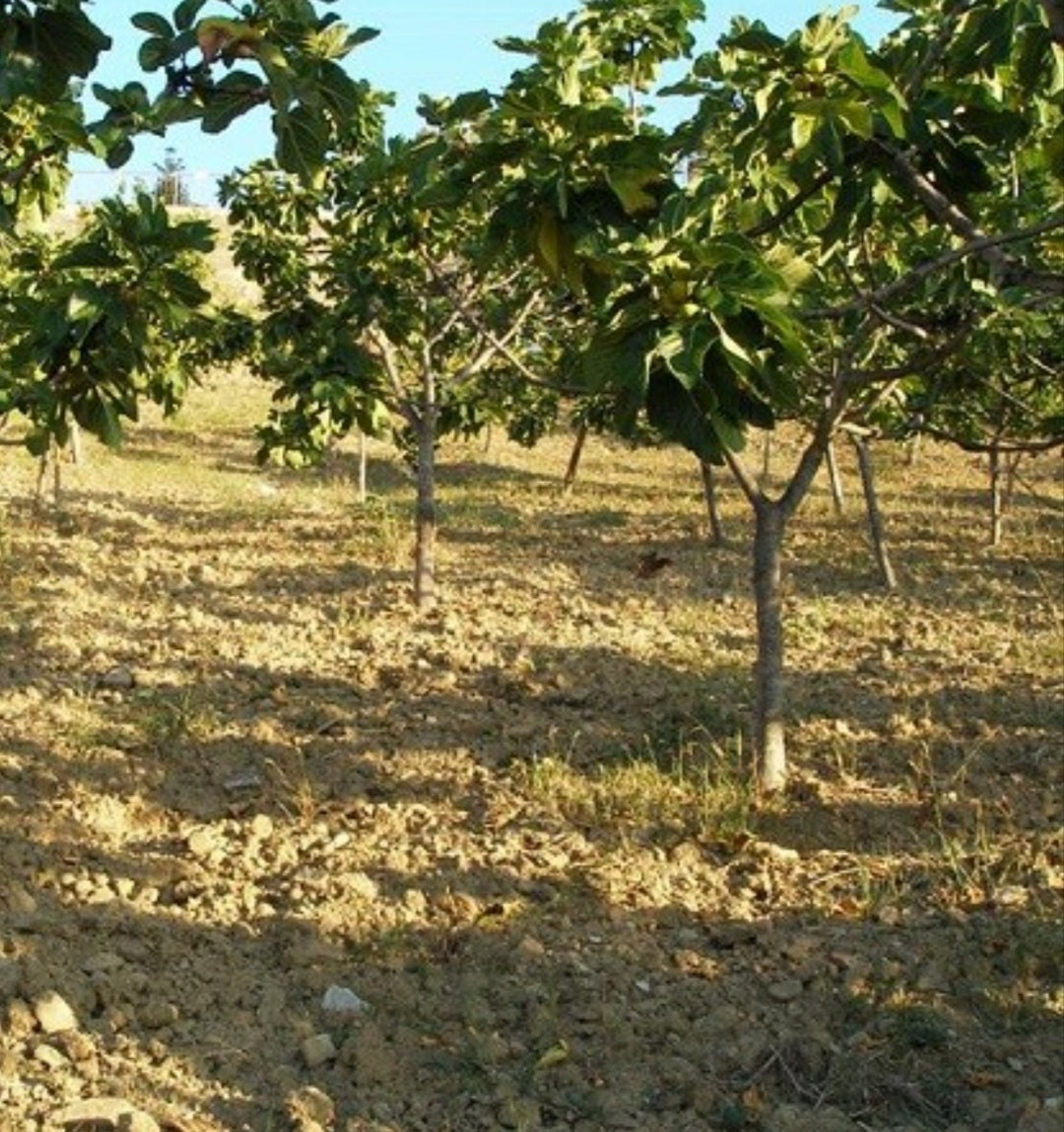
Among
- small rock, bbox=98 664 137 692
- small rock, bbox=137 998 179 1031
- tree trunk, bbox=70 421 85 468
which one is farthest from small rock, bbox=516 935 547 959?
tree trunk, bbox=70 421 85 468

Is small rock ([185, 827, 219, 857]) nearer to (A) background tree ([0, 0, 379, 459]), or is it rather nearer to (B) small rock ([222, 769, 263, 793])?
(B) small rock ([222, 769, 263, 793])

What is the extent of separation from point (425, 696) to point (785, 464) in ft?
50.7

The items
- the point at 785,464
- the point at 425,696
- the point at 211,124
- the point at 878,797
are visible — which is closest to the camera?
the point at 211,124

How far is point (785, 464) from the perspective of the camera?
837 inches

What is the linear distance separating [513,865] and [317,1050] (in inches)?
50.1

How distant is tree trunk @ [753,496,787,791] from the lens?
17.6ft

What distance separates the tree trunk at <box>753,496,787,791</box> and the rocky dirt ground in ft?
0.49

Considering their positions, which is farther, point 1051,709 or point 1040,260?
point 1051,709

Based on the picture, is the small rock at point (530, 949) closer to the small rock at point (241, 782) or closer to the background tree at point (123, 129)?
the small rock at point (241, 782)

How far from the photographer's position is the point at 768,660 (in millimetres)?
5418

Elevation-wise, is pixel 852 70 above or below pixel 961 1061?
above

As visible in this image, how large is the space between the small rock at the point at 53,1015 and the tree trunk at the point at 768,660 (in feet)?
9.20

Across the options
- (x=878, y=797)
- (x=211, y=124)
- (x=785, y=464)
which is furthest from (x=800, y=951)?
(x=785, y=464)

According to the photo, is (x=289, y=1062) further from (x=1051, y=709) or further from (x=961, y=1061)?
(x=1051, y=709)
